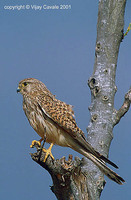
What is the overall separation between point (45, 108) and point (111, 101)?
2.57 feet

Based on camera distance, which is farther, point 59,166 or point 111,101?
point 111,101

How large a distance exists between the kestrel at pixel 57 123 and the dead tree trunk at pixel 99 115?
0.17 meters

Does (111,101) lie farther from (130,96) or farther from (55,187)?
(55,187)

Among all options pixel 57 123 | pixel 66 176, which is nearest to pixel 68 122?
pixel 57 123

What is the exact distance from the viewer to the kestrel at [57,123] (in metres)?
3.25

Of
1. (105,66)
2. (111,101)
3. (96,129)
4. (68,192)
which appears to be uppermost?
(105,66)

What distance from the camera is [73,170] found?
2990 millimetres

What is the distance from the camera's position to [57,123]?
335 cm

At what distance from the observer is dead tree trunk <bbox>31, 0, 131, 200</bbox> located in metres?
2.96

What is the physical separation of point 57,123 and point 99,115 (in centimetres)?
54

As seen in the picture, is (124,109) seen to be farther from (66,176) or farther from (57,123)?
(66,176)

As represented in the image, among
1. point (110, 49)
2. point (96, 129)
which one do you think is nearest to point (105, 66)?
Answer: point (110, 49)

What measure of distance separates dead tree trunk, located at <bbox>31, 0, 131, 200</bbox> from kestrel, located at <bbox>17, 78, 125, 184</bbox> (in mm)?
174

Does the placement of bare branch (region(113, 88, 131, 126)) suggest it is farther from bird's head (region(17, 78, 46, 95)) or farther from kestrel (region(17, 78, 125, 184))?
bird's head (region(17, 78, 46, 95))
